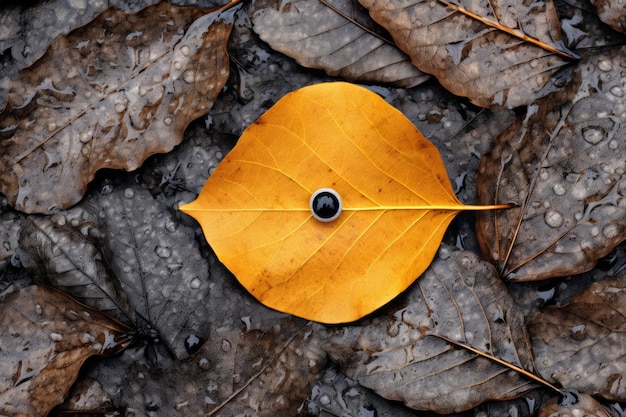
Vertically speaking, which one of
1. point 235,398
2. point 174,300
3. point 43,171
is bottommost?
point 235,398

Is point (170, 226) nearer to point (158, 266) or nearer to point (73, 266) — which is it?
point (158, 266)

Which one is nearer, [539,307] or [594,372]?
[594,372]

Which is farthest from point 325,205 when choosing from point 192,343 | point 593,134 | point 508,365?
point 593,134

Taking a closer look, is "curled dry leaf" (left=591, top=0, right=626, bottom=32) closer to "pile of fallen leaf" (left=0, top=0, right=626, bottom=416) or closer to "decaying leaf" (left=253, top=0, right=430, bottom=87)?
"pile of fallen leaf" (left=0, top=0, right=626, bottom=416)

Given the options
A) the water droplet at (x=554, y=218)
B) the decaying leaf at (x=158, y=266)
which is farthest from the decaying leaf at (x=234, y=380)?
the water droplet at (x=554, y=218)

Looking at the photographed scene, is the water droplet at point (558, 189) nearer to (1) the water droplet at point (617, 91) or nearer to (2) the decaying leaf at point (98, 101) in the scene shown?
(1) the water droplet at point (617, 91)

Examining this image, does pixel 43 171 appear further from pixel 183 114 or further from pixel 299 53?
pixel 299 53

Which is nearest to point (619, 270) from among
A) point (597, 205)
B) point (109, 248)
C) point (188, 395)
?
point (597, 205)
